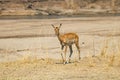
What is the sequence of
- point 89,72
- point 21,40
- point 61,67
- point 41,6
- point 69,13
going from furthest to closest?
point 41,6 → point 69,13 → point 21,40 → point 61,67 → point 89,72

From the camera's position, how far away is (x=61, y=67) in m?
14.4

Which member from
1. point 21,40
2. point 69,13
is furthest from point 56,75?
point 69,13

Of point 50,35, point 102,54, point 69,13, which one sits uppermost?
point 102,54

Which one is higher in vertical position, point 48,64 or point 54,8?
point 48,64

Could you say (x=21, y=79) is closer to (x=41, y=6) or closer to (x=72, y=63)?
(x=72, y=63)

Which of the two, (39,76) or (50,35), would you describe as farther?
(50,35)

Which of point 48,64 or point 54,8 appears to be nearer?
point 48,64

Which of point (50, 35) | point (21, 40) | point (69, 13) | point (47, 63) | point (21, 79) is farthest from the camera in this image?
point (69, 13)

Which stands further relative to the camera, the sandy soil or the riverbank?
the riverbank

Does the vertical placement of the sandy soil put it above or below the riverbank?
above

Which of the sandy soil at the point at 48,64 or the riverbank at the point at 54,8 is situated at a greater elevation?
the sandy soil at the point at 48,64

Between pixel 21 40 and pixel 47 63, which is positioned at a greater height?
pixel 47 63

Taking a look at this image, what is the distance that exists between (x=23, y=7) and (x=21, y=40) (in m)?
28.4

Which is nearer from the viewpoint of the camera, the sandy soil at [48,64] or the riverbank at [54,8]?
the sandy soil at [48,64]
